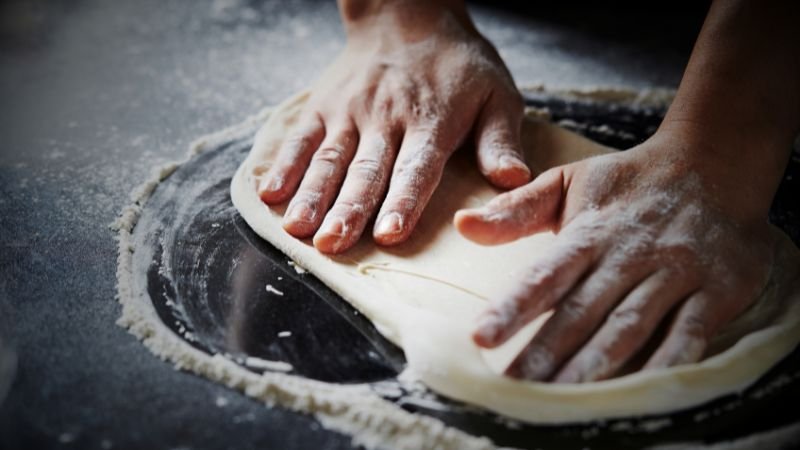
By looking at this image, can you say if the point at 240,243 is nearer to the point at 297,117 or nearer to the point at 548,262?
the point at 297,117

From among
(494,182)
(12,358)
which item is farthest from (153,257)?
(494,182)

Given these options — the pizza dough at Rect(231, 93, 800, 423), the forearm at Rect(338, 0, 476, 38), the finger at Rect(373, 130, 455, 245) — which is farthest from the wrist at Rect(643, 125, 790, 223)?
the forearm at Rect(338, 0, 476, 38)

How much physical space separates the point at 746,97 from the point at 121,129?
3.90 ft

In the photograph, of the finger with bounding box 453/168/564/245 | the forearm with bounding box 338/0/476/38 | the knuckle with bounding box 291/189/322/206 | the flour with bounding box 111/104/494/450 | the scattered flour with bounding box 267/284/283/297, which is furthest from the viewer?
the forearm with bounding box 338/0/476/38

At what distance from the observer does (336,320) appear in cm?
103

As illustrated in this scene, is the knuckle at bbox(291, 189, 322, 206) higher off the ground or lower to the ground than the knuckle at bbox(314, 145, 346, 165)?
lower

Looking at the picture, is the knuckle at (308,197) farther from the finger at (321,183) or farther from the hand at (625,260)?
the hand at (625,260)

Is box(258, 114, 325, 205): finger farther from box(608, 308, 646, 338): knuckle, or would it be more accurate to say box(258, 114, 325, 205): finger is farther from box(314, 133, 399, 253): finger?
box(608, 308, 646, 338): knuckle

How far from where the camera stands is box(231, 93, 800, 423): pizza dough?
2.84ft

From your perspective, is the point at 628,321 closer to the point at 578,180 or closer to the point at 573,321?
the point at 573,321

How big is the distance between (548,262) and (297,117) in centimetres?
72

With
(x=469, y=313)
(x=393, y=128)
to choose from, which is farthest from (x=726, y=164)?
(x=393, y=128)

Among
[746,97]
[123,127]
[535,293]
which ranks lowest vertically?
[123,127]

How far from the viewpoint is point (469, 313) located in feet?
3.32
